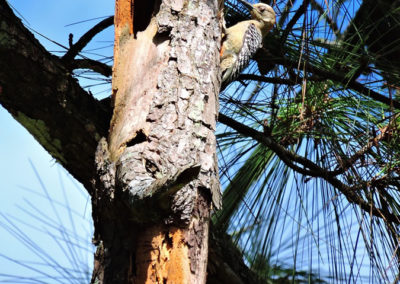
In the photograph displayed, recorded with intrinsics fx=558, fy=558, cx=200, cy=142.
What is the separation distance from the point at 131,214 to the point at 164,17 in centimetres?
64

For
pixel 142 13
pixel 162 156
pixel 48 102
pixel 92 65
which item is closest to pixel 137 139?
pixel 162 156

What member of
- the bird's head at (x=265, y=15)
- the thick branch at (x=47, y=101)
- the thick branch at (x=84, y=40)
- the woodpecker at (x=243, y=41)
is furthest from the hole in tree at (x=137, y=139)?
the bird's head at (x=265, y=15)

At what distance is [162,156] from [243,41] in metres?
1.36

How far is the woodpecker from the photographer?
8.03 ft

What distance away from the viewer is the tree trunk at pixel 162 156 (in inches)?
47.2

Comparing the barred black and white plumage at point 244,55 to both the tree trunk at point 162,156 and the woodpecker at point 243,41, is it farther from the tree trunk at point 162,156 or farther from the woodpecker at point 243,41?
the tree trunk at point 162,156

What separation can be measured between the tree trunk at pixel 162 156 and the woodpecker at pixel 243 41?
0.81 metres

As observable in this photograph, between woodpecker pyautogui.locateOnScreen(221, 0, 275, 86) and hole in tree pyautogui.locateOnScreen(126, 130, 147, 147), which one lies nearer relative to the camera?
hole in tree pyautogui.locateOnScreen(126, 130, 147, 147)

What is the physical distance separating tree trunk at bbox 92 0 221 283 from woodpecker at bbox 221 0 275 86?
806 millimetres

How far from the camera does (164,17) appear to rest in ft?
5.23

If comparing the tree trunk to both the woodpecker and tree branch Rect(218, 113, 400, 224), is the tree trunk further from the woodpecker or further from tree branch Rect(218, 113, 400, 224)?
the woodpecker

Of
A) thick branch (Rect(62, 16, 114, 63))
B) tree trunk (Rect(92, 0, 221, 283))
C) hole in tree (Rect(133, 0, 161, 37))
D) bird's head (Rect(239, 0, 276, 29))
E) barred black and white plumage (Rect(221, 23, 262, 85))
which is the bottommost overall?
tree trunk (Rect(92, 0, 221, 283))

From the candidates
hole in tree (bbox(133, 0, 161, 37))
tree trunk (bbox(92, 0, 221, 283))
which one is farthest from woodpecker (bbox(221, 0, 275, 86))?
tree trunk (bbox(92, 0, 221, 283))

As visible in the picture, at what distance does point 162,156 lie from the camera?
4.18 feet
